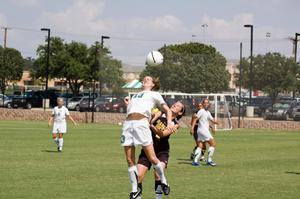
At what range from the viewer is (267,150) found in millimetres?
27031

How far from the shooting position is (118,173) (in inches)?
674

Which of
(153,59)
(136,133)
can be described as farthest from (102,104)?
(136,133)

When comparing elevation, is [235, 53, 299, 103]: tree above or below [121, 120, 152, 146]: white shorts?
above

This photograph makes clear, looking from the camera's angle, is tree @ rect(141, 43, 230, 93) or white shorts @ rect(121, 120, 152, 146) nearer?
white shorts @ rect(121, 120, 152, 146)

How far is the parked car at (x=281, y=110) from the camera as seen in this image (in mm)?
50688

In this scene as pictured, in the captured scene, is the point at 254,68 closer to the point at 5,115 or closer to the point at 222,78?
the point at 222,78

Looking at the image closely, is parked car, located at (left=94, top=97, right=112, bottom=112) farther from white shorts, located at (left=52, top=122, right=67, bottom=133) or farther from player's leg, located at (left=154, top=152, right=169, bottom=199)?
player's leg, located at (left=154, top=152, right=169, bottom=199)

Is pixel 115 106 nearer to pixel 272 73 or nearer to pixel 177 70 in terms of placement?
pixel 177 70

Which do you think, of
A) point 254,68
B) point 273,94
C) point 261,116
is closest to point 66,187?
point 261,116

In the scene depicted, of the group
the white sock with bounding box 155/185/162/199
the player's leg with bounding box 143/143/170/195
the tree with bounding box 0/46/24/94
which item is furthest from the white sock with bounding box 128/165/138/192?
the tree with bounding box 0/46/24/94

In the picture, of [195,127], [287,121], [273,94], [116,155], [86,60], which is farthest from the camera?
[86,60]

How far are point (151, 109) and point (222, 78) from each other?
4399cm

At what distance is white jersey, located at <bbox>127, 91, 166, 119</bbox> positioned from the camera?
1184cm

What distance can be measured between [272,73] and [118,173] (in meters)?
45.8
